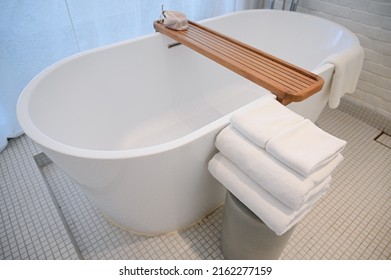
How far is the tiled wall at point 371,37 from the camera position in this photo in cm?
179

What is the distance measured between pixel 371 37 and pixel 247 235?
1.75 metres

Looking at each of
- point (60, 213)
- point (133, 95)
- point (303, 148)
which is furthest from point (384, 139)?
point (60, 213)

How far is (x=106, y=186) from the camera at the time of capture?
0.98 metres

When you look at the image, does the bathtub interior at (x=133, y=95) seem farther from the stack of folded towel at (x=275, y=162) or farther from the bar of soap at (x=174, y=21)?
the stack of folded towel at (x=275, y=162)

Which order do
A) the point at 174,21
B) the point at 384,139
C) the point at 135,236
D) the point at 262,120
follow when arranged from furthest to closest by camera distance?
the point at 384,139 → the point at 174,21 → the point at 135,236 → the point at 262,120

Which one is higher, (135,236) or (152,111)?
(152,111)

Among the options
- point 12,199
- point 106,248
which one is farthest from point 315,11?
point 12,199

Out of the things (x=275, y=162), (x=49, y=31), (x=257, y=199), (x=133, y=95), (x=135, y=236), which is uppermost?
(x=49, y=31)

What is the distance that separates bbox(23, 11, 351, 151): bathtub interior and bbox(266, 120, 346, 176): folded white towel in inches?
35.5

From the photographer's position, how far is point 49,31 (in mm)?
1549

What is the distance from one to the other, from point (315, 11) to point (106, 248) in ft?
7.57

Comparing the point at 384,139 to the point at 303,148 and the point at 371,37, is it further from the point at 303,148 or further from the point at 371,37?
the point at 303,148

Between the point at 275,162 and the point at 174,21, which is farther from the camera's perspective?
the point at 174,21

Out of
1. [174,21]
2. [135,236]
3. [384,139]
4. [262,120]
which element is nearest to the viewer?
[262,120]
